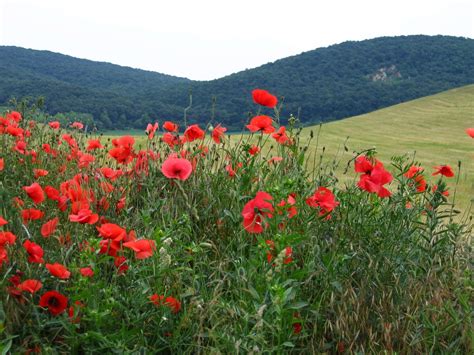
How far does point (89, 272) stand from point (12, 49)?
129 m

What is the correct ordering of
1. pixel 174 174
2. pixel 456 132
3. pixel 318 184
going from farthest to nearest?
pixel 456 132 → pixel 318 184 → pixel 174 174

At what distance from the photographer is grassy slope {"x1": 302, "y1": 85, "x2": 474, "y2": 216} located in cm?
1697

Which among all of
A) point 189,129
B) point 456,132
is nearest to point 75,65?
point 456,132

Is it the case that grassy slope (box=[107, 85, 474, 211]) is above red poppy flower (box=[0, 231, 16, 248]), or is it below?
below

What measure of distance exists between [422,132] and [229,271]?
29804 mm

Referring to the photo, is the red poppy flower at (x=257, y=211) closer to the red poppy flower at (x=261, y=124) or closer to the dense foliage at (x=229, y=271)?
the dense foliage at (x=229, y=271)

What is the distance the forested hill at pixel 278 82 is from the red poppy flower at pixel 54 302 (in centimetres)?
4327

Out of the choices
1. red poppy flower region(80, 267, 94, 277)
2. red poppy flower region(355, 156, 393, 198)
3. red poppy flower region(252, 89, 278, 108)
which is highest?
red poppy flower region(252, 89, 278, 108)

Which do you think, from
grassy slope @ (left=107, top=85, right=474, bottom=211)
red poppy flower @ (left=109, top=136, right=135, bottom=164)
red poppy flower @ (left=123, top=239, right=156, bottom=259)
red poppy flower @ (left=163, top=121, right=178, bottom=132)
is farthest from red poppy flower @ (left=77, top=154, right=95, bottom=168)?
grassy slope @ (left=107, top=85, right=474, bottom=211)

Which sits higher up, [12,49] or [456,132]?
[12,49]

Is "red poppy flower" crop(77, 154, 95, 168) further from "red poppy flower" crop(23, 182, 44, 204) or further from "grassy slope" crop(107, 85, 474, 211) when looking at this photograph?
"grassy slope" crop(107, 85, 474, 211)

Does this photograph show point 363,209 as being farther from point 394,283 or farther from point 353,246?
point 394,283

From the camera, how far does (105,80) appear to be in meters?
113

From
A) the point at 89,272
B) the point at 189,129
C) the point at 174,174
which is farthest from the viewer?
the point at 189,129
